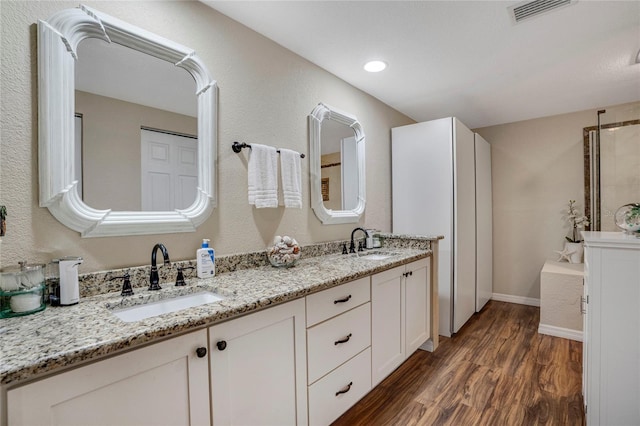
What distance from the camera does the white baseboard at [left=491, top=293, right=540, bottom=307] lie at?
390 cm

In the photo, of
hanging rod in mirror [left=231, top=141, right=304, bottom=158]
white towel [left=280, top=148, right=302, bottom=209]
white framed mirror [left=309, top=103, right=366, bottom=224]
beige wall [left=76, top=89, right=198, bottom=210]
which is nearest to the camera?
beige wall [left=76, top=89, right=198, bottom=210]

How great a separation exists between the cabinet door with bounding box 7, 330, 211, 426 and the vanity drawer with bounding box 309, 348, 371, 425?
0.63 metres

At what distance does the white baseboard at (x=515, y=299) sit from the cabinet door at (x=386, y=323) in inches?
103

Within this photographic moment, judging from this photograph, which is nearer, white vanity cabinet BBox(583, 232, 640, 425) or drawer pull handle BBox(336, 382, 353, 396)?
white vanity cabinet BBox(583, 232, 640, 425)

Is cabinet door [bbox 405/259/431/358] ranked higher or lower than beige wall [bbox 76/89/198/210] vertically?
lower

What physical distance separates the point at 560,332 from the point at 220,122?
350 centimetres

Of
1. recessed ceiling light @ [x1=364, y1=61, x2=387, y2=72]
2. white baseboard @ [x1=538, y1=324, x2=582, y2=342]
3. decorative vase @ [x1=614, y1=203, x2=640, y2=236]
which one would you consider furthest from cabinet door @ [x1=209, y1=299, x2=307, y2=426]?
white baseboard @ [x1=538, y1=324, x2=582, y2=342]

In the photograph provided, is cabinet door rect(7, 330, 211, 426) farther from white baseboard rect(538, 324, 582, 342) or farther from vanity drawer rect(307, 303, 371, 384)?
white baseboard rect(538, 324, 582, 342)

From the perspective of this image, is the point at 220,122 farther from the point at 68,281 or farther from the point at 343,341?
the point at 343,341

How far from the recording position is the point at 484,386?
82.4 inches

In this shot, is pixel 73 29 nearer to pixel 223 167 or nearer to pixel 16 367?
pixel 223 167

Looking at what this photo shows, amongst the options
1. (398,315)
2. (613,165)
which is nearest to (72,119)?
(398,315)

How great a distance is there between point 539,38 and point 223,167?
7.41 ft

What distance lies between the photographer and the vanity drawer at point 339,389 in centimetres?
152
